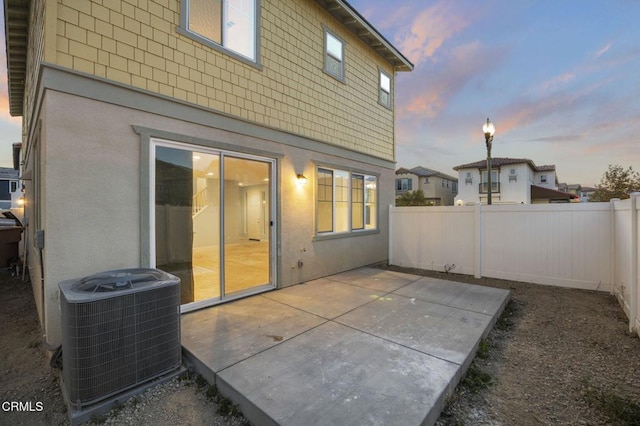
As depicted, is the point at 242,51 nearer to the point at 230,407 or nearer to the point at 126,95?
the point at 126,95

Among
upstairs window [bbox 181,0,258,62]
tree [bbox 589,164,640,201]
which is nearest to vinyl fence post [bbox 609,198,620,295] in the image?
upstairs window [bbox 181,0,258,62]

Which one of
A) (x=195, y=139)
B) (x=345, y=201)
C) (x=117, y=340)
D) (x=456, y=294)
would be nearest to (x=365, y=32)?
(x=345, y=201)

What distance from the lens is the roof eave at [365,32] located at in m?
6.28

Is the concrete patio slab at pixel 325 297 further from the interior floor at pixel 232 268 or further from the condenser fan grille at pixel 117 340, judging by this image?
the condenser fan grille at pixel 117 340

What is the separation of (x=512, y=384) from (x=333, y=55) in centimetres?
701

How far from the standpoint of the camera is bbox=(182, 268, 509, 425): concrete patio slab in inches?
80.3

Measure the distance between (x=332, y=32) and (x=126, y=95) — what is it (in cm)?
509

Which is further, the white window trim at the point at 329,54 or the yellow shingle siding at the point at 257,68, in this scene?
the white window trim at the point at 329,54

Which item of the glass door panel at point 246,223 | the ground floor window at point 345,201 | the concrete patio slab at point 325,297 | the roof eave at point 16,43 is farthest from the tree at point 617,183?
the roof eave at point 16,43

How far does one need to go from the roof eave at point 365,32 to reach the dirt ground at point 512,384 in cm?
714

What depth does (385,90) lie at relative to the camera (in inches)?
335

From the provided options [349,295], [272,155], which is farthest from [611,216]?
[272,155]

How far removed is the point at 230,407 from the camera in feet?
7.23

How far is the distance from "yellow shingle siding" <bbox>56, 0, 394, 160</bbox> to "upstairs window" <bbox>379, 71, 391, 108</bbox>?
0.77 ft
